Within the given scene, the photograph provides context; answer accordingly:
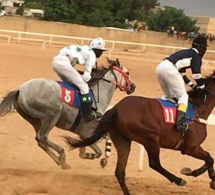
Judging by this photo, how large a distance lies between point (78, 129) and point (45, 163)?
1159 millimetres

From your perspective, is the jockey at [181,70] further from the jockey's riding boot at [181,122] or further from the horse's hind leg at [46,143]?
the horse's hind leg at [46,143]

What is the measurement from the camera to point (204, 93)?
27.9 feet

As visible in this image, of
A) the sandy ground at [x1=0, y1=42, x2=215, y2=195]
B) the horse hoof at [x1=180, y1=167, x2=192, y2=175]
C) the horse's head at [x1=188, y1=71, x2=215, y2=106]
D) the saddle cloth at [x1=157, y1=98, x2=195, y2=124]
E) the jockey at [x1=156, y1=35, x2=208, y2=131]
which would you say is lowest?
the sandy ground at [x1=0, y1=42, x2=215, y2=195]

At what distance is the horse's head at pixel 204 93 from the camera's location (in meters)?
8.45

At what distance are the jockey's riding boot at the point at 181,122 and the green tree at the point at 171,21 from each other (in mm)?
58697

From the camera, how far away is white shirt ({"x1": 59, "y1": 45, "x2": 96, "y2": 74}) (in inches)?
383

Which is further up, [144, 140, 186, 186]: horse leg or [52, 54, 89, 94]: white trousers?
[52, 54, 89, 94]: white trousers

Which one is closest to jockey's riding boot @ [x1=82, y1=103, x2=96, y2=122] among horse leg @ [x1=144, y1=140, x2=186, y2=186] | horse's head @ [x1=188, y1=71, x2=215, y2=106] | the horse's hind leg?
the horse's hind leg

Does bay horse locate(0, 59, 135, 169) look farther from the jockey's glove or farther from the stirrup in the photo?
the stirrup

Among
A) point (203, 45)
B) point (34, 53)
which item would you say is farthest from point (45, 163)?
point (34, 53)

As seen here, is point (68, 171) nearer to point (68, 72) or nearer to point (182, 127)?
point (68, 72)

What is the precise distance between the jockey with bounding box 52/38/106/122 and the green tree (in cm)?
5677

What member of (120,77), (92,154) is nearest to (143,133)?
(92,154)

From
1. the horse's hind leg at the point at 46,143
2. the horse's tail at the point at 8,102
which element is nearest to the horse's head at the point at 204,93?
the horse's hind leg at the point at 46,143
